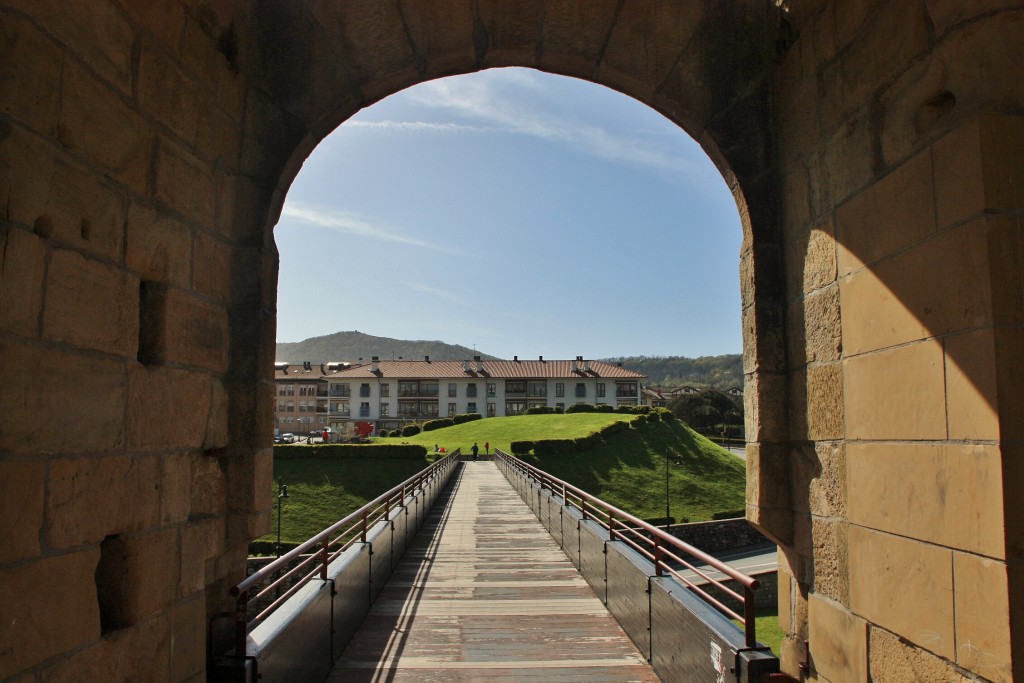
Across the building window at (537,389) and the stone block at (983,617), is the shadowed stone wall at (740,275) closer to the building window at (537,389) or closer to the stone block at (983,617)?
the stone block at (983,617)

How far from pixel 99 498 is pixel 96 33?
5.79 ft

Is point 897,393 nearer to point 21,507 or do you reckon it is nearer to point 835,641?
point 835,641

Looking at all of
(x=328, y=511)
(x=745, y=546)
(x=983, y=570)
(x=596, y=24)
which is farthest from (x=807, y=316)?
(x=745, y=546)

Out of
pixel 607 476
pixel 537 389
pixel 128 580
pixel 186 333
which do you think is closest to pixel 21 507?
pixel 128 580

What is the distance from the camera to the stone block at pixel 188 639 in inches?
121

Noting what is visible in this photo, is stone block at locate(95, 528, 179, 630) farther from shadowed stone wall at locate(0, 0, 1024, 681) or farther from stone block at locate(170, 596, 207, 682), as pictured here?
stone block at locate(170, 596, 207, 682)

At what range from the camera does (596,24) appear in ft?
13.7

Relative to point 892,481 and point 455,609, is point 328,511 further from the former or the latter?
point 892,481

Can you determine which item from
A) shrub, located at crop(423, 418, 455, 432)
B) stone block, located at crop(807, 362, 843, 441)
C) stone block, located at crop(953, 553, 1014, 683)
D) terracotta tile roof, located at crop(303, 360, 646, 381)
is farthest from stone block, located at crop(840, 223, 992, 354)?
terracotta tile roof, located at crop(303, 360, 646, 381)

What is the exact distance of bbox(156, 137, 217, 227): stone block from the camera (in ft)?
10.2

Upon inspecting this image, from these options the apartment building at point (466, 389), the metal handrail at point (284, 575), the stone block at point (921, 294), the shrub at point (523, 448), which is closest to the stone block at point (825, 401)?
the stone block at point (921, 294)

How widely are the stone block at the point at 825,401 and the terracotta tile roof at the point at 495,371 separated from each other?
2574 inches

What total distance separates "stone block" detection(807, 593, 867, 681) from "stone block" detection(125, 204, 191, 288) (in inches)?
142

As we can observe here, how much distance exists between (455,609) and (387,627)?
824 mm
